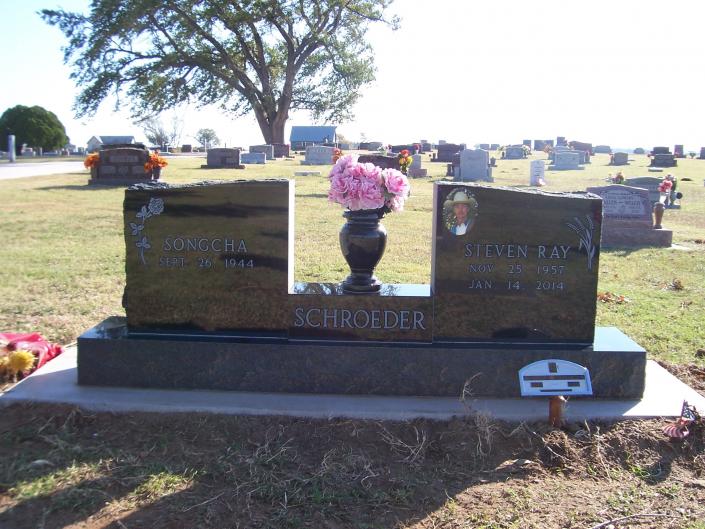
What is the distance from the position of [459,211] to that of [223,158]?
91.2 feet

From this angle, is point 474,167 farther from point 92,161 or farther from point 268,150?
point 268,150

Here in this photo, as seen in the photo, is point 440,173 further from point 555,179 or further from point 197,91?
point 197,91

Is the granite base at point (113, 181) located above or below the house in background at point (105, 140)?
below

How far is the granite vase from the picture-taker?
191 inches

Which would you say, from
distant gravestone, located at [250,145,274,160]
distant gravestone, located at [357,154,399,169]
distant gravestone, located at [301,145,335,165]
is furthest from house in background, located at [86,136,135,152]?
distant gravestone, located at [357,154,399,169]

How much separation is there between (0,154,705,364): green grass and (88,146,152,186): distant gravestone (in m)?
4.03

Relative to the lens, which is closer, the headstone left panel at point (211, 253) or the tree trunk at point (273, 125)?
the headstone left panel at point (211, 253)

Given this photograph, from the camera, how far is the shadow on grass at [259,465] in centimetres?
331

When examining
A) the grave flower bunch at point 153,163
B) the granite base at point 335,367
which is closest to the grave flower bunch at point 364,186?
the granite base at point 335,367

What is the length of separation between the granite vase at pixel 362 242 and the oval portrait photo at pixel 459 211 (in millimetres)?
459

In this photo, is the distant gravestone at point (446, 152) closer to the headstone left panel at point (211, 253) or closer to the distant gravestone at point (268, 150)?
the distant gravestone at point (268, 150)

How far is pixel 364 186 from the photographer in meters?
4.70

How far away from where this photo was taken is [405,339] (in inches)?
189

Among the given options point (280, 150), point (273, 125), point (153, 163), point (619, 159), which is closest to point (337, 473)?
point (153, 163)
